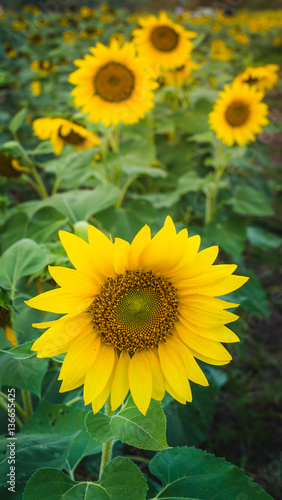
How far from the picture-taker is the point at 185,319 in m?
0.74

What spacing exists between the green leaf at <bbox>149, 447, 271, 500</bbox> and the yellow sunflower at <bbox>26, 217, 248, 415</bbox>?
0.22 meters

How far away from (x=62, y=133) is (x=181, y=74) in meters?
1.11

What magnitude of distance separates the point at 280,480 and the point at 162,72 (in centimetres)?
202

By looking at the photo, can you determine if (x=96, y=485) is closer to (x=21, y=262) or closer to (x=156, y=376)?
(x=156, y=376)

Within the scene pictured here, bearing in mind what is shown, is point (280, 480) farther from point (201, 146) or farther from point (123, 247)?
point (201, 146)

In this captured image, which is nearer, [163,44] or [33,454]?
[33,454]

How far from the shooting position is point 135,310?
0.74m

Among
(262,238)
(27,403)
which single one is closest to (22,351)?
(27,403)

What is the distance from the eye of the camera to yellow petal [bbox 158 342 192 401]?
0.69m

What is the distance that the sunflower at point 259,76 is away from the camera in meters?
2.14

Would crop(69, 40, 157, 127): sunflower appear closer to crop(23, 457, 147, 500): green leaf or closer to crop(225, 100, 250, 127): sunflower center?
crop(225, 100, 250, 127): sunflower center

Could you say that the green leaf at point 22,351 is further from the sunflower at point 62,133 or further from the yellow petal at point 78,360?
the sunflower at point 62,133

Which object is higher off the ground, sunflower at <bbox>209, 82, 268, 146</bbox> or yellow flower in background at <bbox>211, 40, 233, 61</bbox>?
yellow flower in background at <bbox>211, 40, 233, 61</bbox>

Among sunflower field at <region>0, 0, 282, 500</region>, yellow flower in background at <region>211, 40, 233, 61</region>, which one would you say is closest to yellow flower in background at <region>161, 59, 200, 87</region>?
sunflower field at <region>0, 0, 282, 500</region>
